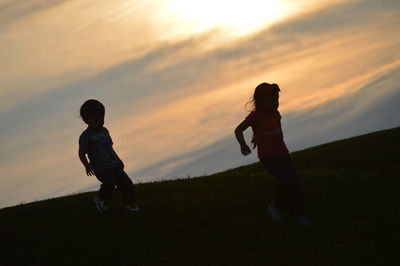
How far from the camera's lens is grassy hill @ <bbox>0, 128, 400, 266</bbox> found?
45.5ft

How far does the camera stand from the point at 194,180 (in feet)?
81.4

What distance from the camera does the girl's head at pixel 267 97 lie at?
47.9ft

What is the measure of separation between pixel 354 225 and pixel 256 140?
4.37 m

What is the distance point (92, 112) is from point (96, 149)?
1.10 meters

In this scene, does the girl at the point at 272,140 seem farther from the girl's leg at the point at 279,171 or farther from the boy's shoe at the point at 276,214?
the boy's shoe at the point at 276,214

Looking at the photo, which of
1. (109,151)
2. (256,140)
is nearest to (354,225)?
(256,140)

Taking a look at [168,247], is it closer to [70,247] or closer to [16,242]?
[70,247]

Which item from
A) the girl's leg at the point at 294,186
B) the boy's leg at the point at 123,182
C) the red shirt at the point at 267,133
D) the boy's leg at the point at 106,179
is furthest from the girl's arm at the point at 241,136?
the boy's leg at the point at 106,179

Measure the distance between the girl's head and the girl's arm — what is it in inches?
22.6

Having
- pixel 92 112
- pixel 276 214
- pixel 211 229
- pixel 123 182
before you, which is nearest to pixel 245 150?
pixel 276 214

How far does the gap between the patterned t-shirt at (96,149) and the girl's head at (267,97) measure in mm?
4625

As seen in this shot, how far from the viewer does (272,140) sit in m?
14.5

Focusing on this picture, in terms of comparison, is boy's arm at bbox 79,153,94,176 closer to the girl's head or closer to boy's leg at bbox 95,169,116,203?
boy's leg at bbox 95,169,116,203

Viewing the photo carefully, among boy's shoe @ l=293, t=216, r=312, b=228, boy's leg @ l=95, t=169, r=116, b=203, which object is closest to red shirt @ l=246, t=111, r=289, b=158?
boy's shoe @ l=293, t=216, r=312, b=228
